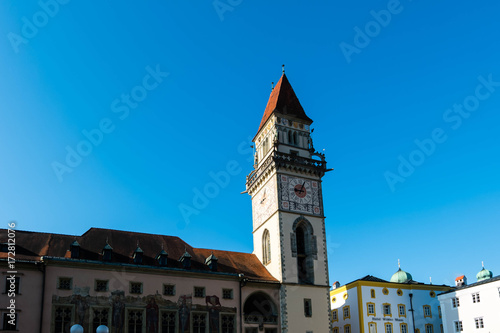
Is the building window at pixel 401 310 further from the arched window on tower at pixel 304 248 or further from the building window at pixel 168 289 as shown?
the building window at pixel 168 289

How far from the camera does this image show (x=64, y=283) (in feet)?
129

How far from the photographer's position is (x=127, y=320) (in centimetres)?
4016

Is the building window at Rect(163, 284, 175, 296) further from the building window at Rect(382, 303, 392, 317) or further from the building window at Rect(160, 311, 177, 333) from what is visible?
the building window at Rect(382, 303, 392, 317)

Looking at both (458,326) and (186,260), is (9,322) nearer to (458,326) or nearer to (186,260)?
(186,260)

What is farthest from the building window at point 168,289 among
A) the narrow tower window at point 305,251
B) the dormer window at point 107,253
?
the narrow tower window at point 305,251

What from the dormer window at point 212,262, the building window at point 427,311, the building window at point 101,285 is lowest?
the building window at point 427,311

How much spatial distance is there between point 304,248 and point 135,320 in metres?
17.9

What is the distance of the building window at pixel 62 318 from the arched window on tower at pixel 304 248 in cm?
2050

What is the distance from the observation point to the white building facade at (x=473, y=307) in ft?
179

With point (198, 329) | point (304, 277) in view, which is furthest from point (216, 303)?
point (304, 277)

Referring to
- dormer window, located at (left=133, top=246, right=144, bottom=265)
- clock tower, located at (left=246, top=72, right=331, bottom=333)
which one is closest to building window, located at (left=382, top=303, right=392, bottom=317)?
clock tower, located at (left=246, top=72, right=331, bottom=333)

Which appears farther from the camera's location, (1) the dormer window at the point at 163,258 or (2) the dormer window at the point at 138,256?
(1) the dormer window at the point at 163,258

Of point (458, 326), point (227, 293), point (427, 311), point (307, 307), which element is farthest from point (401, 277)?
point (227, 293)

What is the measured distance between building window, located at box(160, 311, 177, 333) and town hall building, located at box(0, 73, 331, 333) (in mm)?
78
